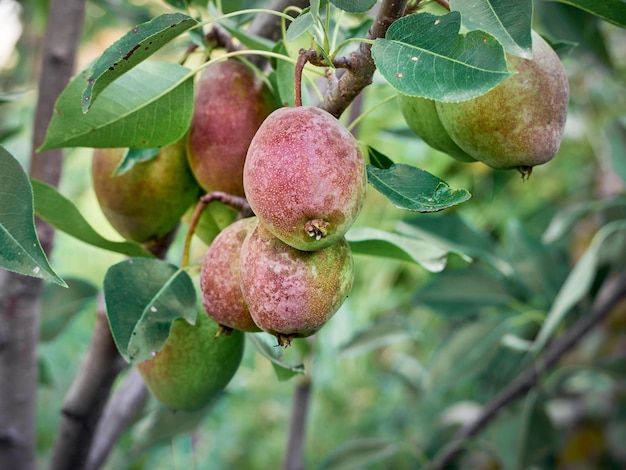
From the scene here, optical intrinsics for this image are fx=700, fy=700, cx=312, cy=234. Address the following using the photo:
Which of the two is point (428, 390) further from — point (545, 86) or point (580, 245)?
point (580, 245)

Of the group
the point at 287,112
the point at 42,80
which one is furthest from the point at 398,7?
the point at 42,80

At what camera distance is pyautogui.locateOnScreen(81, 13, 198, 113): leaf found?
402 mm

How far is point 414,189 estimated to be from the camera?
0.41m

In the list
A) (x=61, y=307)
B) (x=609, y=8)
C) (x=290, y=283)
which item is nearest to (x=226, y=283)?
(x=290, y=283)

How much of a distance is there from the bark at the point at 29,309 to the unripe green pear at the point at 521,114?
488 millimetres

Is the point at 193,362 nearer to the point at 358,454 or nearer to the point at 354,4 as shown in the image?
the point at 354,4

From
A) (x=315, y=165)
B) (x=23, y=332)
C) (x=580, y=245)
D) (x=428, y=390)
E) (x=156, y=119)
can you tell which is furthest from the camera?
(x=580, y=245)

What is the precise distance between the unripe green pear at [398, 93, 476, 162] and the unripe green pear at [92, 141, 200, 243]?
0.69ft

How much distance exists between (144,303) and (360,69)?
0.71 feet

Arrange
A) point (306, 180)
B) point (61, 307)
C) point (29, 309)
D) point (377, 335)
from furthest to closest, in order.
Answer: point (377, 335), point (61, 307), point (29, 309), point (306, 180)

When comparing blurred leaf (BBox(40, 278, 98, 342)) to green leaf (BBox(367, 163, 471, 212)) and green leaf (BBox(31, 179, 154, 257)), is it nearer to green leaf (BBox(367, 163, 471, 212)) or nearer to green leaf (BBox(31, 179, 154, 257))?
green leaf (BBox(31, 179, 154, 257))

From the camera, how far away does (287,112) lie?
1.34 feet

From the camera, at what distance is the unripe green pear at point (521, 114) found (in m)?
0.44

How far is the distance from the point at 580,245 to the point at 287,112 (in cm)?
151
